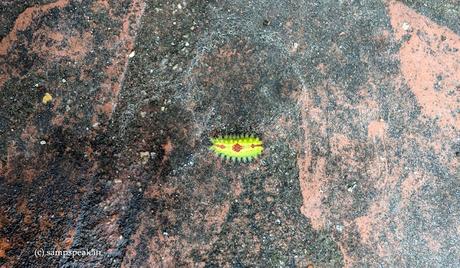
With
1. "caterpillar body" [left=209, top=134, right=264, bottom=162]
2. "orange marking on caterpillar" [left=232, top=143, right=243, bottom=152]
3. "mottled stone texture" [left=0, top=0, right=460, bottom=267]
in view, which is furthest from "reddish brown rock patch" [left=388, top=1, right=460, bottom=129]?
"orange marking on caterpillar" [left=232, top=143, right=243, bottom=152]

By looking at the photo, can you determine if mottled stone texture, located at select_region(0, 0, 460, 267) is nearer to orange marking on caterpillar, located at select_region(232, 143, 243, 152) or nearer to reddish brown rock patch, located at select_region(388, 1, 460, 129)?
reddish brown rock patch, located at select_region(388, 1, 460, 129)

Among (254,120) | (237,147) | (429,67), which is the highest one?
(429,67)

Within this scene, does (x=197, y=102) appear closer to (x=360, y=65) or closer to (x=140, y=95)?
(x=140, y=95)

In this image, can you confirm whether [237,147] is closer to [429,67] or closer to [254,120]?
[254,120]

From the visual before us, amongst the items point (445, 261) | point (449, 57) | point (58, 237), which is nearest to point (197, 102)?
point (58, 237)

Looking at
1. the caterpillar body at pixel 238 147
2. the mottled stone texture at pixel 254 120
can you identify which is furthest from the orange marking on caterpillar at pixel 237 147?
the mottled stone texture at pixel 254 120

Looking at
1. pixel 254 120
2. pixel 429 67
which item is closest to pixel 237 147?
pixel 254 120

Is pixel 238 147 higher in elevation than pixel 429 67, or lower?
lower
